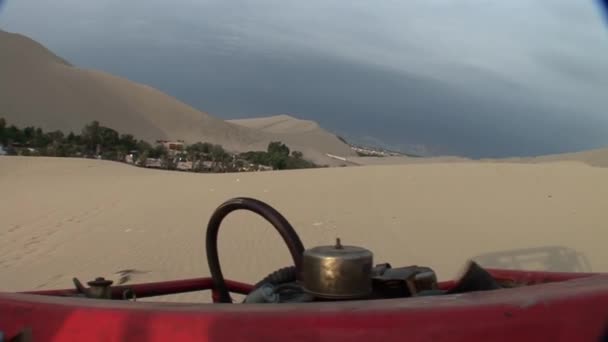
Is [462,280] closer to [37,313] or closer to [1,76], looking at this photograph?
[37,313]

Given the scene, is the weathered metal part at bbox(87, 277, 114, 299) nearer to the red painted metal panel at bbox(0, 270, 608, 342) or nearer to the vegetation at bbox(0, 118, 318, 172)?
the red painted metal panel at bbox(0, 270, 608, 342)

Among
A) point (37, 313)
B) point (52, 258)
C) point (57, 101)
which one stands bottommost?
point (52, 258)

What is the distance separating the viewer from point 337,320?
46.4 inches

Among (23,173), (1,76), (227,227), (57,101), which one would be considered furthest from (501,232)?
(1,76)

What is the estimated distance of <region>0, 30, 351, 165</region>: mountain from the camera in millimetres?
66188

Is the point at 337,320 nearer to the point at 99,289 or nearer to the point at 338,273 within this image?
the point at 338,273

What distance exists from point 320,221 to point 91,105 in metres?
67.2

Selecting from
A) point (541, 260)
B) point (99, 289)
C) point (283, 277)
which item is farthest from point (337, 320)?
point (541, 260)

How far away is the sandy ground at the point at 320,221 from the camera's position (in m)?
7.62

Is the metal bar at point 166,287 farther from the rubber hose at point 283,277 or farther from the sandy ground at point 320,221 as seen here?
the sandy ground at point 320,221

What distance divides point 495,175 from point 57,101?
6375 cm

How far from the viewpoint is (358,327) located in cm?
117

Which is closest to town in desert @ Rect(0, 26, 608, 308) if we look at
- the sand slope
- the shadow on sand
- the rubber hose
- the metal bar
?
the shadow on sand

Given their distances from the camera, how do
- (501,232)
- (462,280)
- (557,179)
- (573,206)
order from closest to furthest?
(462,280)
(501,232)
(573,206)
(557,179)
